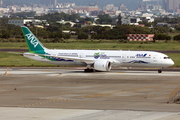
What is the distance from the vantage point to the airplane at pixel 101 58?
65875mm

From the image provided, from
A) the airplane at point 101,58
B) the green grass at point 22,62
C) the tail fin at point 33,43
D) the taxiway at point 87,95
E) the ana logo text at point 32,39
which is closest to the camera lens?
the taxiway at point 87,95

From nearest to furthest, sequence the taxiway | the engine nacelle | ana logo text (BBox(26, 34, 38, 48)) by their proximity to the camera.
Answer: the taxiway, the engine nacelle, ana logo text (BBox(26, 34, 38, 48))

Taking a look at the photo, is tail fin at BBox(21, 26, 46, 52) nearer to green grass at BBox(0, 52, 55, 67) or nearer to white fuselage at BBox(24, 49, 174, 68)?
white fuselage at BBox(24, 49, 174, 68)

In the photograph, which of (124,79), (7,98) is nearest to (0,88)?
(7,98)

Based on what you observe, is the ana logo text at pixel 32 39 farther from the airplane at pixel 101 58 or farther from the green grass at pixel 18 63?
the green grass at pixel 18 63

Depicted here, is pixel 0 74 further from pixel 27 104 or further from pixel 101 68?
pixel 27 104

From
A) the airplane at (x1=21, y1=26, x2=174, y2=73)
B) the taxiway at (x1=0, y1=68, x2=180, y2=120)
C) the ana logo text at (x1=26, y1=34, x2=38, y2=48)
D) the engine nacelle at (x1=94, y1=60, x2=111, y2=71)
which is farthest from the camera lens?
the ana logo text at (x1=26, y1=34, x2=38, y2=48)

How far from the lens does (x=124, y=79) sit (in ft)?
193

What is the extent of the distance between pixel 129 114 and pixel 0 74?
36.9m

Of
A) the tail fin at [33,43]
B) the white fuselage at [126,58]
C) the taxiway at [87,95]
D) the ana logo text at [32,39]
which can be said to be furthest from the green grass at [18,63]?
the white fuselage at [126,58]

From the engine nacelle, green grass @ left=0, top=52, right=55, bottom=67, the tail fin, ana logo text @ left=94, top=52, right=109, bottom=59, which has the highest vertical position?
the tail fin

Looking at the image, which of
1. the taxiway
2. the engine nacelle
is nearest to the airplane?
the engine nacelle

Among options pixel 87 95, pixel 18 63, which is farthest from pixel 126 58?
pixel 18 63

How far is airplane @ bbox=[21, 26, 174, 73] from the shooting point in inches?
2594
